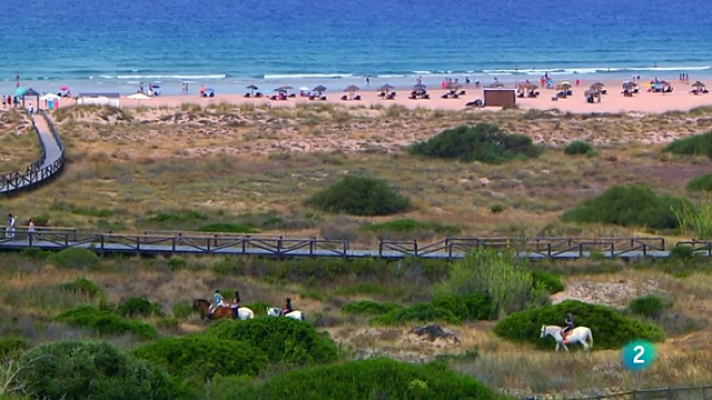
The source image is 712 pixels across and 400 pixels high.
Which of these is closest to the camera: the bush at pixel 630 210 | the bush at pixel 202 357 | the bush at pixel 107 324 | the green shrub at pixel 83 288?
the bush at pixel 202 357

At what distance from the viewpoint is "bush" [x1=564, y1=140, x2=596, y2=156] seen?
50594mm

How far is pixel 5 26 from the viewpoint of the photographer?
474 feet

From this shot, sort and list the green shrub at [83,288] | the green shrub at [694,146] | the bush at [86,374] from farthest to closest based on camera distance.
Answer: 1. the green shrub at [694,146]
2. the green shrub at [83,288]
3. the bush at [86,374]

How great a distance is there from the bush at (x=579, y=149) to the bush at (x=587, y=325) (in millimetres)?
32886

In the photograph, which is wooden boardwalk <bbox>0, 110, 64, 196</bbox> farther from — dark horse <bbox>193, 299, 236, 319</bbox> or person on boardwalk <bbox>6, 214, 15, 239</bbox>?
dark horse <bbox>193, 299, 236, 319</bbox>

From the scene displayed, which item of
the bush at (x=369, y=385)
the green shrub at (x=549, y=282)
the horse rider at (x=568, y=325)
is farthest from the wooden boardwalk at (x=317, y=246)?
the bush at (x=369, y=385)

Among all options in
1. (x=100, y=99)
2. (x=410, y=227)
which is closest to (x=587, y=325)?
(x=410, y=227)

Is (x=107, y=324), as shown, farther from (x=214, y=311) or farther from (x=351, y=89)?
(x=351, y=89)

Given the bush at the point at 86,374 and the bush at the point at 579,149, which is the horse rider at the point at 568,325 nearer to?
the bush at the point at 86,374

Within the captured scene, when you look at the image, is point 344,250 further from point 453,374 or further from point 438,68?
point 438,68

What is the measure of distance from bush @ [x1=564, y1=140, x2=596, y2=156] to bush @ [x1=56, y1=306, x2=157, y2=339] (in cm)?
3536

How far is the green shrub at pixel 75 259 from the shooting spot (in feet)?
83.5

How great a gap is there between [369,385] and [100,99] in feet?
202

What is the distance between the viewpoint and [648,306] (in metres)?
20.3
